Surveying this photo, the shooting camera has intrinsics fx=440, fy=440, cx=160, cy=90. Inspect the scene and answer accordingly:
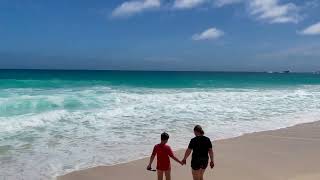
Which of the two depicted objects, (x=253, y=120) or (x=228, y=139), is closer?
(x=228, y=139)

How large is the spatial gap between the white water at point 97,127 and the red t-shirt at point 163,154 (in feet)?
8.74

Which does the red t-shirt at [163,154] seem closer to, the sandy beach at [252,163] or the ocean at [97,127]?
the sandy beach at [252,163]

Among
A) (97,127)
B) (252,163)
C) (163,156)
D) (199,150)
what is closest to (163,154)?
(163,156)

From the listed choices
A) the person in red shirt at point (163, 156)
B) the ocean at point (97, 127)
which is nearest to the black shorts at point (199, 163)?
the person in red shirt at point (163, 156)

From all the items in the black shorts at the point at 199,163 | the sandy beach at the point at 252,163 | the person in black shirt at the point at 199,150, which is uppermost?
the person in black shirt at the point at 199,150

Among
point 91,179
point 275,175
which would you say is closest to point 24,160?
point 91,179

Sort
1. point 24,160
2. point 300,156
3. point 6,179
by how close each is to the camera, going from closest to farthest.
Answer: point 6,179 → point 24,160 → point 300,156

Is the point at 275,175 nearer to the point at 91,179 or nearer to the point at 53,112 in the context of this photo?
the point at 91,179

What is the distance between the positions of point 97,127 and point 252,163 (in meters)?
6.75

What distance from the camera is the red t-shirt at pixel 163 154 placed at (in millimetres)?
7523

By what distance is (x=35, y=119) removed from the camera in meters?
16.9

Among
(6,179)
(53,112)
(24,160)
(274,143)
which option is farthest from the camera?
(53,112)

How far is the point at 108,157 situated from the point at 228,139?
409 centimetres

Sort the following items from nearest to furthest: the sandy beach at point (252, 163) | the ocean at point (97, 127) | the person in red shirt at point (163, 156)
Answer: the person in red shirt at point (163, 156)
the sandy beach at point (252, 163)
the ocean at point (97, 127)
